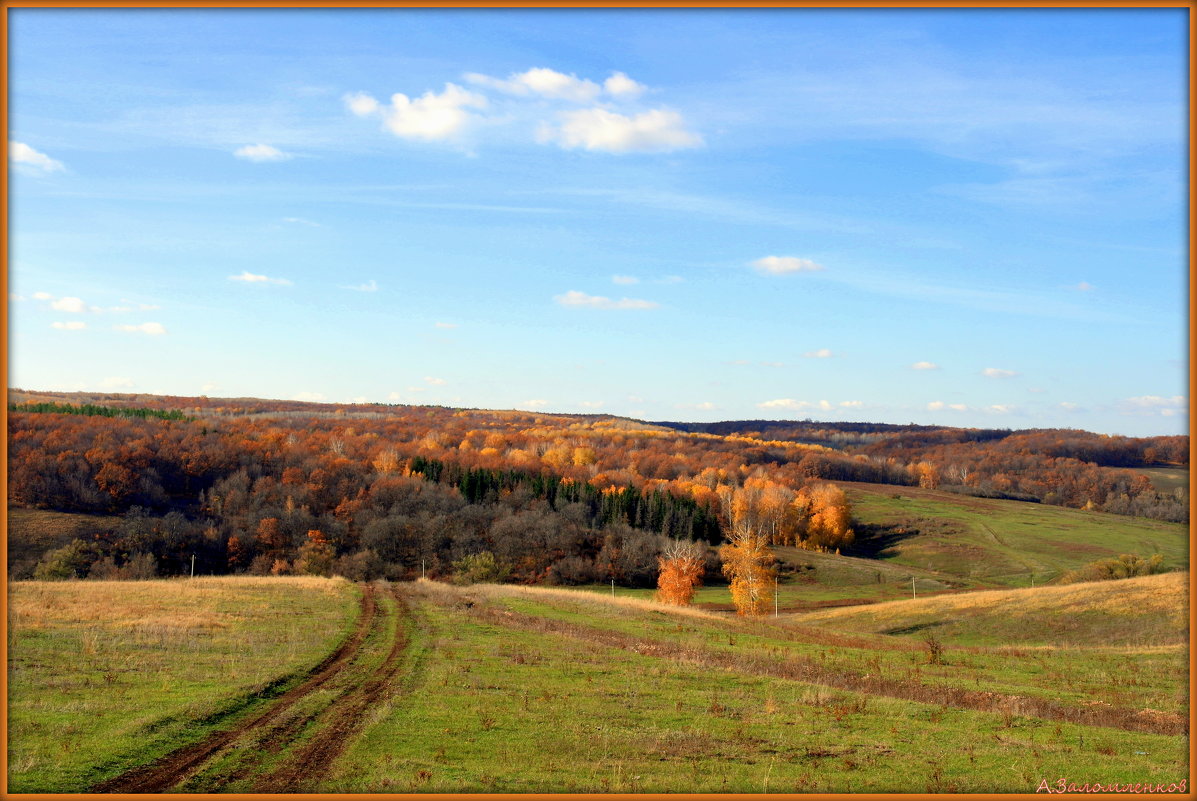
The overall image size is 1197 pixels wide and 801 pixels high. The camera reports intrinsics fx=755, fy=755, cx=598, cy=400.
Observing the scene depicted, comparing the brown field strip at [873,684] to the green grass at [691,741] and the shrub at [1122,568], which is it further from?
the shrub at [1122,568]

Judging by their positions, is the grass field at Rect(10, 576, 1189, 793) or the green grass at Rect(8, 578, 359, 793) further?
the green grass at Rect(8, 578, 359, 793)

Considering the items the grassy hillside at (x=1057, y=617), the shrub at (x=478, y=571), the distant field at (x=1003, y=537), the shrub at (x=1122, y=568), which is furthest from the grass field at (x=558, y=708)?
the distant field at (x=1003, y=537)

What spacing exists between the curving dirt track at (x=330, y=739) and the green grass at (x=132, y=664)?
2.44 metres

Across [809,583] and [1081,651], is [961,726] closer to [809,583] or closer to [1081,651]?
[1081,651]

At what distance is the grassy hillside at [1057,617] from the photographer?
135 feet

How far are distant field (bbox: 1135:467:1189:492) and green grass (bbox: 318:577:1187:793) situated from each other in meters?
176

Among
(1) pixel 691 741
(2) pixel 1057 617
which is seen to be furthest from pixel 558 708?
(2) pixel 1057 617

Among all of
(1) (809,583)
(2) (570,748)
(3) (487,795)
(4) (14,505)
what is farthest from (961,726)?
(4) (14,505)

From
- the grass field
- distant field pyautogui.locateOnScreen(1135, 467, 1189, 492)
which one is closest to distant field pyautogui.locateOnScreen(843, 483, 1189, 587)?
distant field pyautogui.locateOnScreen(1135, 467, 1189, 492)

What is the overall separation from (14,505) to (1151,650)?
120 metres

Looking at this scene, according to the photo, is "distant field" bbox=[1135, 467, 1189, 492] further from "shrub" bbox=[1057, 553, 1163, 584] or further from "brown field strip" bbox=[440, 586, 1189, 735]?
"brown field strip" bbox=[440, 586, 1189, 735]

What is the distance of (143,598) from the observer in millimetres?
38562

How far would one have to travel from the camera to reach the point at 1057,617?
4597 cm

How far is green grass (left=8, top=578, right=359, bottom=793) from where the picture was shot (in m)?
15.1
